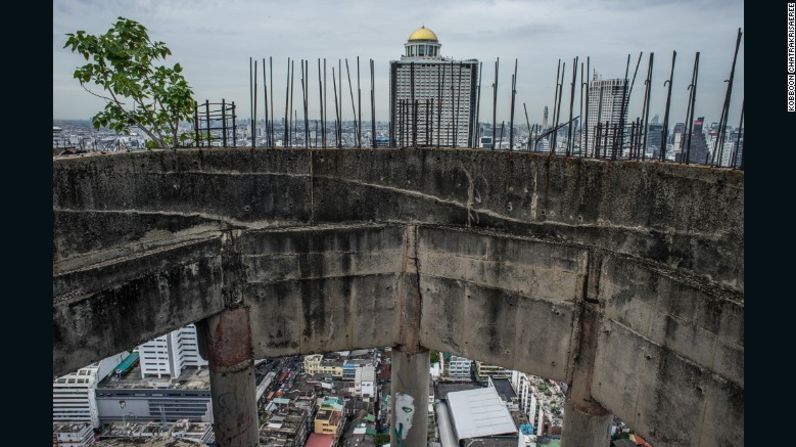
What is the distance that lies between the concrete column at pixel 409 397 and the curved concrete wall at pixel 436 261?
350 millimetres

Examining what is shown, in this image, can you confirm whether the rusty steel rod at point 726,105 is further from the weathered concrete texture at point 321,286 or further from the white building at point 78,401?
the white building at point 78,401

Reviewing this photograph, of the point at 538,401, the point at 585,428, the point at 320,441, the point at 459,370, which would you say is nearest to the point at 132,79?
the point at 585,428

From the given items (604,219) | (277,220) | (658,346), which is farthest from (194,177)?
(658,346)

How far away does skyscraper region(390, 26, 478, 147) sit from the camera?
798 cm

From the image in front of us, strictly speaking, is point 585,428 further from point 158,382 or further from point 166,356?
point 158,382

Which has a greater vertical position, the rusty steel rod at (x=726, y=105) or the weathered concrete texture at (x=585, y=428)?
the rusty steel rod at (x=726, y=105)

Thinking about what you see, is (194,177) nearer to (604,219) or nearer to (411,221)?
(411,221)

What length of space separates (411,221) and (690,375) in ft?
13.3

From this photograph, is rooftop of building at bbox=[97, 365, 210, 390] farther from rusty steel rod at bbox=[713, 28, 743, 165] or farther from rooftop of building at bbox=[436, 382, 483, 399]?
rusty steel rod at bbox=[713, 28, 743, 165]

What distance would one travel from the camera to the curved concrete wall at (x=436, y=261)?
523cm

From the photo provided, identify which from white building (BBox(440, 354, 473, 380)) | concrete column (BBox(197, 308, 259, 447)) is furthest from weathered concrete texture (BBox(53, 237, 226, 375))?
white building (BBox(440, 354, 473, 380))

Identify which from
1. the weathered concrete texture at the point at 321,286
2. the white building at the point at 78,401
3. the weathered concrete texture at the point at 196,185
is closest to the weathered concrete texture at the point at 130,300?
the weathered concrete texture at the point at 321,286

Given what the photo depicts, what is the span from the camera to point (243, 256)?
692 centimetres

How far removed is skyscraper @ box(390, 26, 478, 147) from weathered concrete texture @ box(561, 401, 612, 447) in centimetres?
433
